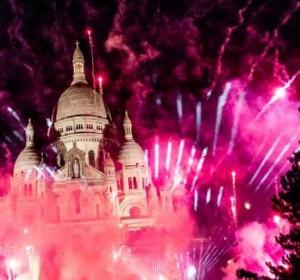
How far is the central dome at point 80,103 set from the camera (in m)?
60.3

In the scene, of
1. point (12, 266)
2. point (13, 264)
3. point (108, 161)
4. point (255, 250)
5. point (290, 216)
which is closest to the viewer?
point (290, 216)

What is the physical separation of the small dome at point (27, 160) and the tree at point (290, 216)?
47132 millimetres

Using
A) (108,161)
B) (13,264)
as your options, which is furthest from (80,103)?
(13,264)

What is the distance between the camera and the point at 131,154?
189ft

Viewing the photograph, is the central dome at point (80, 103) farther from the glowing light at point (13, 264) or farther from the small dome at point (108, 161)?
the glowing light at point (13, 264)

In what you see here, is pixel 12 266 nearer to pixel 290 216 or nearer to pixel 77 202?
pixel 77 202

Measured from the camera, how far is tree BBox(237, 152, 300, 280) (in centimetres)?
1064

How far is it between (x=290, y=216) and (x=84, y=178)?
42332mm

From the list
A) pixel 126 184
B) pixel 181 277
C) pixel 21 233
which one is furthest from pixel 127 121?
pixel 181 277

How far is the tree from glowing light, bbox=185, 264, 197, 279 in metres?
24.5

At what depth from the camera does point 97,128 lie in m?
59.8

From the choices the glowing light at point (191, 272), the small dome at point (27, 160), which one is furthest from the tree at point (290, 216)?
the small dome at point (27, 160)

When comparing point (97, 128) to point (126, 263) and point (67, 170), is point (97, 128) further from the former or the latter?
point (126, 263)

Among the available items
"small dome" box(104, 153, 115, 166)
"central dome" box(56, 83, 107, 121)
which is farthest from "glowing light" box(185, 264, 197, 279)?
"central dome" box(56, 83, 107, 121)
